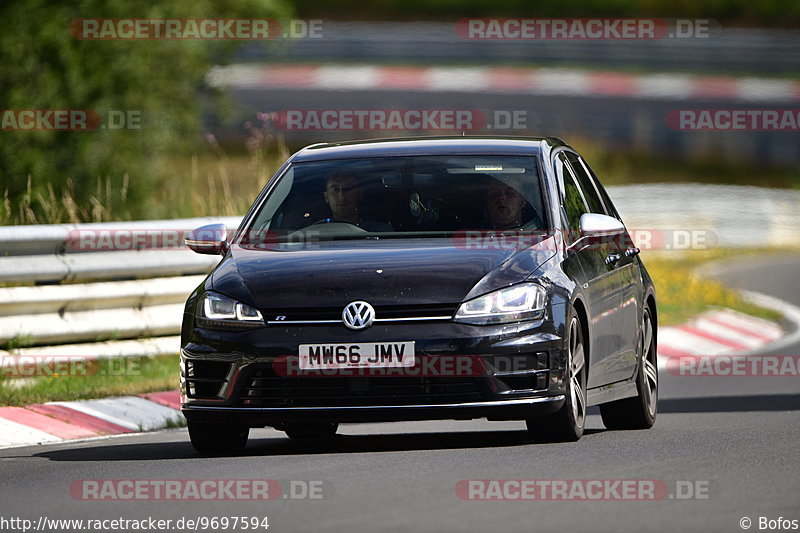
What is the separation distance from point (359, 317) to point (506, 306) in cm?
70

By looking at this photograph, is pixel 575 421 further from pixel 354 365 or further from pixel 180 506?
pixel 180 506

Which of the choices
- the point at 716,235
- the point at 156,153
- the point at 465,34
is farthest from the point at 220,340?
the point at 465,34

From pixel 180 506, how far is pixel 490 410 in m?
1.89

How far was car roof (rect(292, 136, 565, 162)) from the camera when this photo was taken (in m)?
9.81

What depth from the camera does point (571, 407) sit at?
8.84m

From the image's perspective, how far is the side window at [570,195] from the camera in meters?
9.70

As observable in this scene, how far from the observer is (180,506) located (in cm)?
718

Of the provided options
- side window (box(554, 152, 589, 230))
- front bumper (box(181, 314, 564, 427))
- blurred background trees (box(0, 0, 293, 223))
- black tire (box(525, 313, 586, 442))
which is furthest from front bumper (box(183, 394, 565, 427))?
blurred background trees (box(0, 0, 293, 223))

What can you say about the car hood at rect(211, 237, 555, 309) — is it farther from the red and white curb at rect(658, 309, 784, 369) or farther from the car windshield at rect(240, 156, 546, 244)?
the red and white curb at rect(658, 309, 784, 369)
